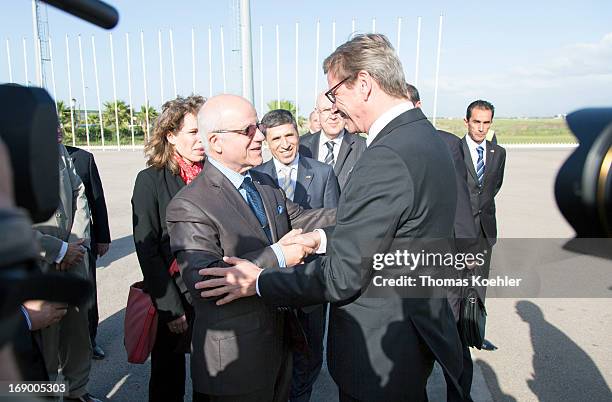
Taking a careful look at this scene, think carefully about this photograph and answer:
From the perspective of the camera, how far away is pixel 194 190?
2023 millimetres

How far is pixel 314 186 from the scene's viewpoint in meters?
3.73

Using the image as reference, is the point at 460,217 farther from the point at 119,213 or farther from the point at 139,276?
the point at 119,213

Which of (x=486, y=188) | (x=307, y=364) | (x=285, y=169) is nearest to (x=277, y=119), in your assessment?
(x=285, y=169)

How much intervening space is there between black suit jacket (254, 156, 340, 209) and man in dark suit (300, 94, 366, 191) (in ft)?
1.52

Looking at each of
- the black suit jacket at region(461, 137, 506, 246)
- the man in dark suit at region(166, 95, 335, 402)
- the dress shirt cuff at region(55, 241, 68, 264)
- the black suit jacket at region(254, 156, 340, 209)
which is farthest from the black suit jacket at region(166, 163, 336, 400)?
the black suit jacket at region(461, 137, 506, 246)

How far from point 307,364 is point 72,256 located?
1.71 metres

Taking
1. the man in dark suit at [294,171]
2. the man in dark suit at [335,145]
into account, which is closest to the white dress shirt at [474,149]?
the man in dark suit at [335,145]

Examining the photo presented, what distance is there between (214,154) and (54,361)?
1.94 metres

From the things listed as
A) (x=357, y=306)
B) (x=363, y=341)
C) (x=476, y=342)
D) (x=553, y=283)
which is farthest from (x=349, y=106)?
(x=553, y=283)

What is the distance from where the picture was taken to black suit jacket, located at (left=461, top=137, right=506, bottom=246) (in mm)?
Answer: 4344

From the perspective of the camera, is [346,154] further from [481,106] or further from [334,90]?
[334,90]

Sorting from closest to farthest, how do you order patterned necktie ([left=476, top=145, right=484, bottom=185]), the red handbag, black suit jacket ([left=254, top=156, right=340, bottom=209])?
1. the red handbag
2. black suit jacket ([left=254, top=156, right=340, bottom=209])
3. patterned necktie ([left=476, top=145, right=484, bottom=185])

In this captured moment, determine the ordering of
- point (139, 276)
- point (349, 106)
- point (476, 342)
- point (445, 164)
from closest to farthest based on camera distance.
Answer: point (445, 164) → point (349, 106) → point (476, 342) → point (139, 276)

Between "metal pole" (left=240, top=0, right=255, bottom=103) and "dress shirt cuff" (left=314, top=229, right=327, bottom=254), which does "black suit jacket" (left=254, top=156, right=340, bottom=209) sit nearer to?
"dress shirt cuff" (left=314, top=229, right=327, bottom=254)
